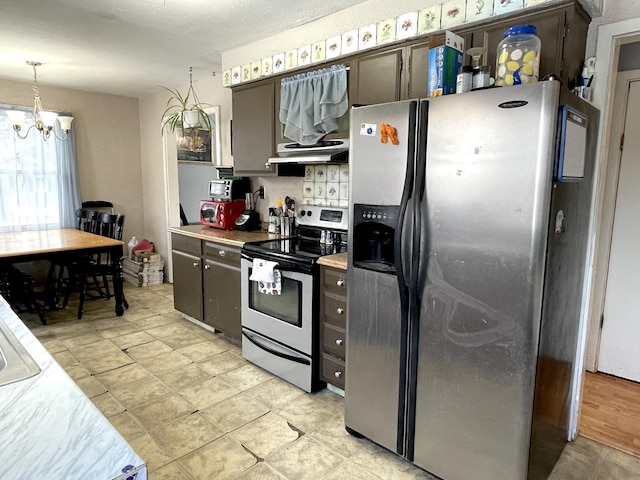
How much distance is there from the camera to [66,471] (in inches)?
25.5

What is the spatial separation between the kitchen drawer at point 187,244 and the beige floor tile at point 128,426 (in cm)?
150

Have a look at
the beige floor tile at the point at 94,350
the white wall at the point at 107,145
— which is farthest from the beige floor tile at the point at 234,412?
the white wall at the point at 107,145

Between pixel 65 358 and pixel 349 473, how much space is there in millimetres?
2420

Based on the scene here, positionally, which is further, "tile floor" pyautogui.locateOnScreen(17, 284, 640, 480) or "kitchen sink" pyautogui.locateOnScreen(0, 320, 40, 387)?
"tile floor" pyautogui.locateOnScreen(17, 284, 640, 480)

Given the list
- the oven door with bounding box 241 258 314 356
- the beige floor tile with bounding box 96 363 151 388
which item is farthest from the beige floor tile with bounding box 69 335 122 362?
the oven door with bounding box 241 258 314 356

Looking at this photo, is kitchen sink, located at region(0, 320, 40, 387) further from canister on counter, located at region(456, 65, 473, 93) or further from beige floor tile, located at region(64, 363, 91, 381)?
beige floor tile, located at region(64, 363, 91, 381)

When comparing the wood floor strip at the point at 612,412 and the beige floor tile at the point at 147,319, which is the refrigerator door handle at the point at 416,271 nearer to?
the wood floor strip at the point at 612,412

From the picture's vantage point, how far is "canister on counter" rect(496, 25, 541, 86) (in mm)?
1563

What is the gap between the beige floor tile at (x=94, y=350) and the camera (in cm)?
317

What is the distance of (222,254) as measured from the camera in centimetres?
329

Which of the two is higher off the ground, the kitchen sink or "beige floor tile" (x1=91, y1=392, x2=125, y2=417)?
A: the kitchen sink

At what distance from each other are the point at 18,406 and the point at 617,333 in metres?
3.45

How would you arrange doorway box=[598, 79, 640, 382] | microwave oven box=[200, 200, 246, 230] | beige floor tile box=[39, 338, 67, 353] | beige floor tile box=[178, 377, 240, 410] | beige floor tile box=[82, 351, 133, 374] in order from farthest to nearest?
microwave oven box=[200, 200, 246, 230], beige floor tile box=[39, 338, 67, 353], beige floor tile box=[82, 351, 133, 374], doorway box=[598, 79, 640, 382], beige floor tile box=[178, 377, 240, 410]

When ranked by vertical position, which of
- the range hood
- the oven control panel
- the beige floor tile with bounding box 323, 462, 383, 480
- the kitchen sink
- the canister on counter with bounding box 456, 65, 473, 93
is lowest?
the beige floor tile with bounding box 323, 462, 383, 480
